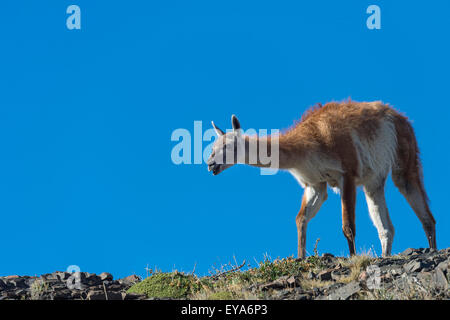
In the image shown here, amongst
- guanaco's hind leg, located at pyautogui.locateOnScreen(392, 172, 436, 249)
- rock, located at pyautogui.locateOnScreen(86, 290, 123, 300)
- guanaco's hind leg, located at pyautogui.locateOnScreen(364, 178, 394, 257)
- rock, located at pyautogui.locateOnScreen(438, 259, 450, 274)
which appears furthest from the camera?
guanaco's hind leg, located at pyautogui.locateOnScreen(392, 172, 436, 249)

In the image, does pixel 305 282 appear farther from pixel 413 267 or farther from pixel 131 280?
pixel 131 280

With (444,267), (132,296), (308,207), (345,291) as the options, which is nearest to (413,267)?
(444,267)

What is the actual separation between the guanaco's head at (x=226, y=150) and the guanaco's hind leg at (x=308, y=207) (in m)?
2.26

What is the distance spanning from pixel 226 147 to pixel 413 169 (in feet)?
19.2

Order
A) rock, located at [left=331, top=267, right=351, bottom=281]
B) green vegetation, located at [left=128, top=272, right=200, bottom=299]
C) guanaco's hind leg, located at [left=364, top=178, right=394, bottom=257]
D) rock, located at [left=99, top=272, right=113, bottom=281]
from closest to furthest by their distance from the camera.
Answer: rock, located at [left=331, top=267, right=351, bottom=281] → green vegetation, located at [left=128, top=272, right=200, bottom=299] → rock, located at [left=99, top=272, right=113, bottom=281] → guanaco's hind leg, located at [left=364, top=178, right=394, bottom=257]

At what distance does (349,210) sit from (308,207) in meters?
1.41

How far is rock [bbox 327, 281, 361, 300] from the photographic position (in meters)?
9.41

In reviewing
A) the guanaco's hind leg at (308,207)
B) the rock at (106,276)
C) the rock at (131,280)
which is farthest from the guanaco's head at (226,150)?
the rock at (106,276)

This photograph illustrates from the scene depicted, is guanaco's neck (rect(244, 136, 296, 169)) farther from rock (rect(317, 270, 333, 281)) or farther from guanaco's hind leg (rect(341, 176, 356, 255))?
rock (rect(317, 270, 333, 281))

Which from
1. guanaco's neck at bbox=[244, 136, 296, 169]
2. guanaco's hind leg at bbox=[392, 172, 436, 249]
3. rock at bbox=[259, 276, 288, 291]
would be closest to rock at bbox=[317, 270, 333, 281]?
rock at bbox=[259, 276, 288, 291]

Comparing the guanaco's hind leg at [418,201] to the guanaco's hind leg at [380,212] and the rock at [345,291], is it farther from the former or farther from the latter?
the rock at [345,291]

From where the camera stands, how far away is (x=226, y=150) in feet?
48.3
